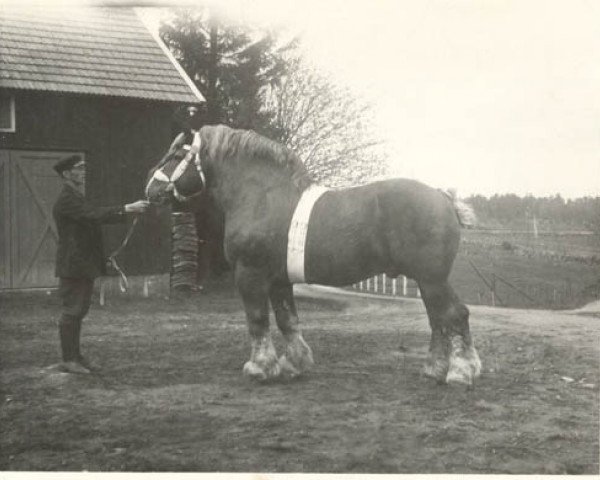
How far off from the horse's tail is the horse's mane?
101cm

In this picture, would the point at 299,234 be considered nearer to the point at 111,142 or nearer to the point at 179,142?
the point at 179,142

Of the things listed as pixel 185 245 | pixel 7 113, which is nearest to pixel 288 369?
pixel 185 245

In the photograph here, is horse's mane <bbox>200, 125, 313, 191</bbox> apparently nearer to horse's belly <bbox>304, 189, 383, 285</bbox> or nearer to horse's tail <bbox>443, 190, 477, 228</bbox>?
horse's belly <bbox>304, 189, 383, 285</bbox>

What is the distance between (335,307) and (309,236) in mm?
2147

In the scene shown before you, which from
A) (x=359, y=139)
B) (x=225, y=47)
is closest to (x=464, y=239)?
(x=359, y=139)

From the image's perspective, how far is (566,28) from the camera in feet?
14.0

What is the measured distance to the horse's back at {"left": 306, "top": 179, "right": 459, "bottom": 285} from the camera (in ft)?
13.5

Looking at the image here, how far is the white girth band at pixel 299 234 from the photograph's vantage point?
4.39 m

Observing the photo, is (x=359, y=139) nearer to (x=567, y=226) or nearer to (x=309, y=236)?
(x=309, y=236)

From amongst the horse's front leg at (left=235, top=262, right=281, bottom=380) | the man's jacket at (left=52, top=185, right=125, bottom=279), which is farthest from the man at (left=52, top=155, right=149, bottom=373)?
→ the horse's front leg at (left=235, top=262, right=281, bottom=380)

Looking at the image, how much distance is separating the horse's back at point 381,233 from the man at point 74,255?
1.57m

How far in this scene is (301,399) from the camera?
410cm

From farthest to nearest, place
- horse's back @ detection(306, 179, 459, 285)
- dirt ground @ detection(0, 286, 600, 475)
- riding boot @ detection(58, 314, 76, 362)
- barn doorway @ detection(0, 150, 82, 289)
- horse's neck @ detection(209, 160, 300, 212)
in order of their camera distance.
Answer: barn doorway @ detection(0, 150, 82, 289)
riding boot @ detection(58, 314, 76, 362)
horse's neck @ detection(209, 160, 300, 212)
horse's back @ detection(306, 179, 459, 285)
dirt ground @ detection(0, 286, 600, 475)

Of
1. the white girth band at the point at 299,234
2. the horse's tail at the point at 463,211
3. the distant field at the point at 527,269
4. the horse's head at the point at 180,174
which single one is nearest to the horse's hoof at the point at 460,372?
the distant field at the point at 527,269
